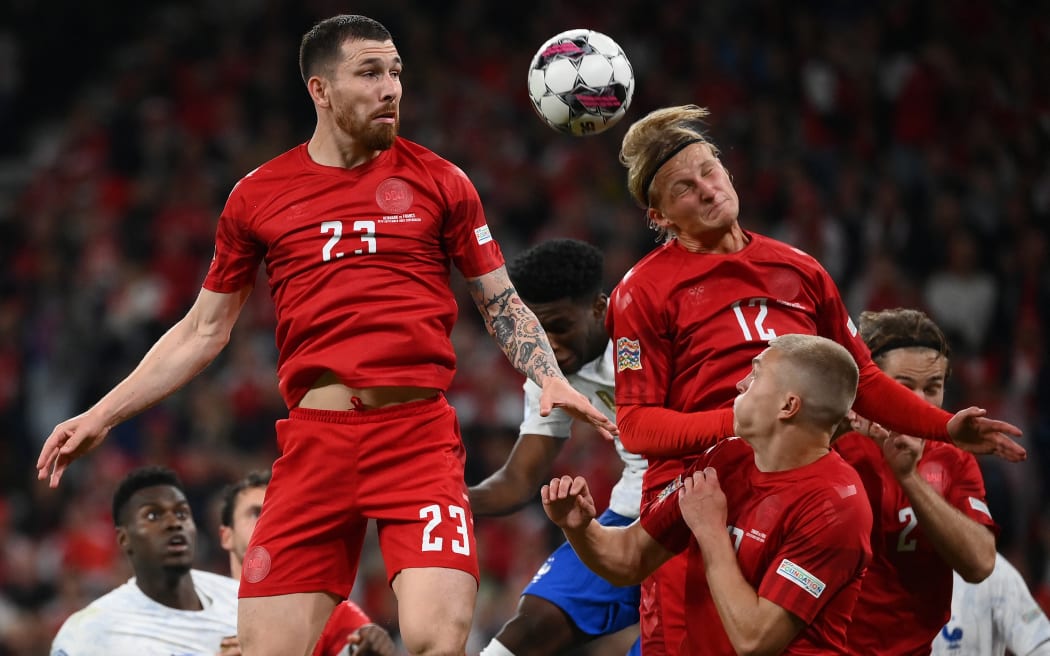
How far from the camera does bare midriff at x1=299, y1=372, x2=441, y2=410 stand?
411 centimetres

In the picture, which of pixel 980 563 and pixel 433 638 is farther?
pixel 980 563

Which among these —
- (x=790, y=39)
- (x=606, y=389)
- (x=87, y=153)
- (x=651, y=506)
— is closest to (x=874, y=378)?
(x=651, y=506)

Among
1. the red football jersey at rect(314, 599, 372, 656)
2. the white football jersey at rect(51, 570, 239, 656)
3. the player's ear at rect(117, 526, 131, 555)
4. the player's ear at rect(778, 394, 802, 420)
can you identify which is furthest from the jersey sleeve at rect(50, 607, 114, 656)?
the player's ear at rect(778, 394, 802, 420)

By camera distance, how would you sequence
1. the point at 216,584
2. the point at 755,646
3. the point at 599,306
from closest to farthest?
the point at 755,646, the point at 599,306, the point at 216,584

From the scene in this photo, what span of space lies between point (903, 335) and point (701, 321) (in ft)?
3.46

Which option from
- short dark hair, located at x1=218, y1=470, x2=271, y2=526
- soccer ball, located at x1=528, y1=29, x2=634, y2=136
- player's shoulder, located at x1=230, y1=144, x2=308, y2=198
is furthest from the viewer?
short dark hair, located at x1=218, y1=470, x2=271, y2=526

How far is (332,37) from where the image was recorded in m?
4.34

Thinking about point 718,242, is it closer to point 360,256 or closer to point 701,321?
point 701,321

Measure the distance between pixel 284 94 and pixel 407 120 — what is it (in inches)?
56.9

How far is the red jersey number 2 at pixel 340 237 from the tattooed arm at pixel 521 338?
0.38 metres

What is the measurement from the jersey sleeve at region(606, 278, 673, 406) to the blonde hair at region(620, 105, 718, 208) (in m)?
0.45

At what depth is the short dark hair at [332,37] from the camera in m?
4.33

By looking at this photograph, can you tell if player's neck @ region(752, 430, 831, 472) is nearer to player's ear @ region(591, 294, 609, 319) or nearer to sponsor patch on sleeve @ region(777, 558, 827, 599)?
sponsor patch on sleeve @ region(777, 558, 827, 599)

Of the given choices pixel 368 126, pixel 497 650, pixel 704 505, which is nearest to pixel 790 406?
pixel 704 505
